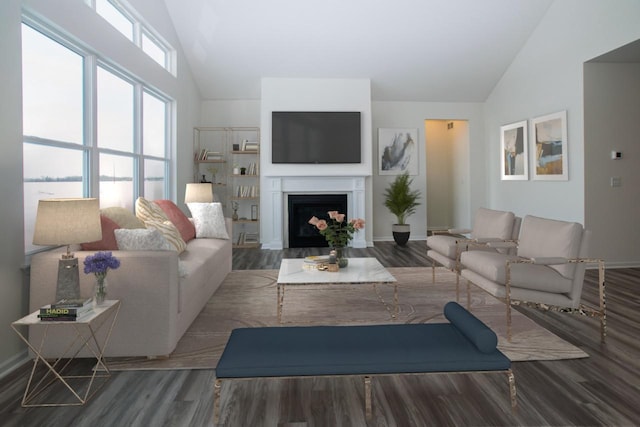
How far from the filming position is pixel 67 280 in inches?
101

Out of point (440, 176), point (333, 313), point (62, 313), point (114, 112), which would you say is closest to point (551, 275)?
point (333, 313)

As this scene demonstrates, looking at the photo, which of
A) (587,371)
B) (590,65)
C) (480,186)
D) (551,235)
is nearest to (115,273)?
(587,371)

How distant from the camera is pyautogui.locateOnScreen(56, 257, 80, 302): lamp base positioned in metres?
2.55

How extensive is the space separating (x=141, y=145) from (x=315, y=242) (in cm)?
364

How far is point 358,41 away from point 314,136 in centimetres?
176

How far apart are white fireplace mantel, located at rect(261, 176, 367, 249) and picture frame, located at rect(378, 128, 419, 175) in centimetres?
95

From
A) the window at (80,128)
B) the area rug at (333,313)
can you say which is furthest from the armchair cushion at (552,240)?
the window at (80,128)

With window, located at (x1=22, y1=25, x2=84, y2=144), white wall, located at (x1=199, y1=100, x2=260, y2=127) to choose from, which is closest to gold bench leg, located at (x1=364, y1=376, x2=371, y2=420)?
window, located at (x1=22, y1=25, x2=84, y2=144)

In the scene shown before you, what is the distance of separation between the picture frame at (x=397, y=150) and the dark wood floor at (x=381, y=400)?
5990mm

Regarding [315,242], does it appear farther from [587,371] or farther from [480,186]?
[587,371]

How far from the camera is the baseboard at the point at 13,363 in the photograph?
2.64 meters

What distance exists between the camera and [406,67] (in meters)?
7.61

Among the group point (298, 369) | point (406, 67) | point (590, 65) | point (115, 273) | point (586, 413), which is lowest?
point (586, 413)

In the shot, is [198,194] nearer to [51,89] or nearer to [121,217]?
[121,217]
